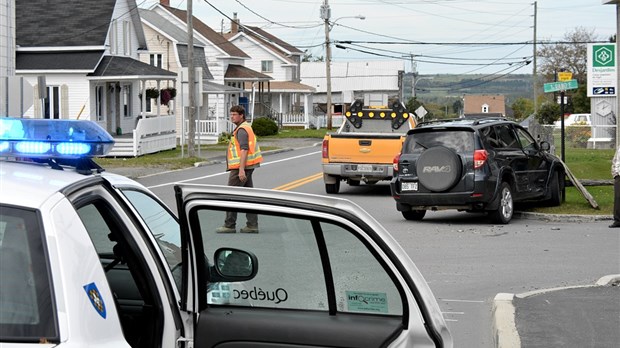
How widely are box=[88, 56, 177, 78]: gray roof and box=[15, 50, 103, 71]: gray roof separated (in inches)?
18.3

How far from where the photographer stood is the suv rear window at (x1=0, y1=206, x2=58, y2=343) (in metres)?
3.31

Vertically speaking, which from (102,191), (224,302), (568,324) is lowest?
(568,324)

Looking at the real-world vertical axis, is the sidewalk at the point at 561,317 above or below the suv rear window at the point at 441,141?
below

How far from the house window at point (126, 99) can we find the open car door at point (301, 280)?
42.9m

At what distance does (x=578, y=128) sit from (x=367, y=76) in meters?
67.9

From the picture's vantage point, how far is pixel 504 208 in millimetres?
17906

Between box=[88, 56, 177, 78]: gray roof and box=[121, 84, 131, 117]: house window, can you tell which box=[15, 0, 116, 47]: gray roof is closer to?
box=[88, 56, 177, 78]: gray roof

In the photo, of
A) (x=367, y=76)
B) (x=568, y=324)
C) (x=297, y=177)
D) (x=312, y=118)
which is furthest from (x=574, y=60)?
(x=568, y=324)

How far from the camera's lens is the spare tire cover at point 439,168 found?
17.3m

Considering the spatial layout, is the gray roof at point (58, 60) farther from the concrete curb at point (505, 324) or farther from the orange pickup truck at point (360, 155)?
the concrete curb at point (505, 324)

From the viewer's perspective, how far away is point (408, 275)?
14.8 feet

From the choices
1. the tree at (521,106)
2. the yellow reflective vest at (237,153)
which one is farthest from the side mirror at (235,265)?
the tree at (521,106)

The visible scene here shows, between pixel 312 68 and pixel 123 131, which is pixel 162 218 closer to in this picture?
pixel 123 131

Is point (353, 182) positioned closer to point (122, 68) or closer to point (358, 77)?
point (122, 68)
